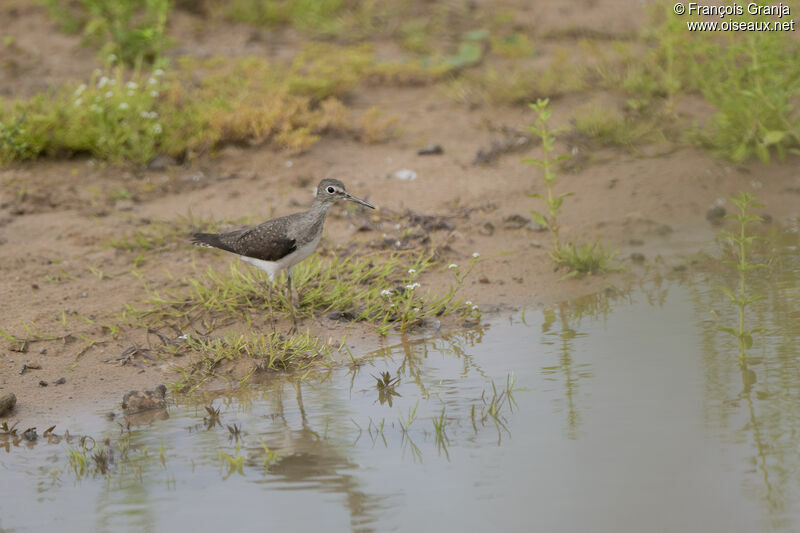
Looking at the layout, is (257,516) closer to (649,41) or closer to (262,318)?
(262,318)

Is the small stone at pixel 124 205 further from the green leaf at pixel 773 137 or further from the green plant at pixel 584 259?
the green leaf at pixel 773 137

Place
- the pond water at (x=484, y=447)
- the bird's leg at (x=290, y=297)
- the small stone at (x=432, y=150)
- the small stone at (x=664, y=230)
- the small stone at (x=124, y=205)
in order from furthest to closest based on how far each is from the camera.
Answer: the small stone at (x=432, y=150), the small stone at (x=124, y=205), the small stone at (x=664, y=230), the bird's leg at (x=290, y=297), the pond water at (x=484, y=447)

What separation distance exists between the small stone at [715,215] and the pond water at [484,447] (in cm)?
179

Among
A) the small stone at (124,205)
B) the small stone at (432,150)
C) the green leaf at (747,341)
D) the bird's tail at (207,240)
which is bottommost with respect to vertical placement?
the green leaf at (747,341)

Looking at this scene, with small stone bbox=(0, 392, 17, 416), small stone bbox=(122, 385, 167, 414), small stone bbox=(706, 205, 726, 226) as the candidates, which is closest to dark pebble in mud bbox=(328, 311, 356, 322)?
small stone bbox=(122, 385, 167, 414)

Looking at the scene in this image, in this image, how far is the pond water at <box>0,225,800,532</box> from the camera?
430 centimetres

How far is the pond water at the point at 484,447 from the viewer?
4301 mm

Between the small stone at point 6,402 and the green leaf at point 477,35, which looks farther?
the green leaf at point 477,35

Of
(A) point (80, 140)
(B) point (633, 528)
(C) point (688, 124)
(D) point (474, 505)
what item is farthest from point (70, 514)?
(C) point (688, 124)

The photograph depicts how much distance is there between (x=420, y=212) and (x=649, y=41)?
4680mm

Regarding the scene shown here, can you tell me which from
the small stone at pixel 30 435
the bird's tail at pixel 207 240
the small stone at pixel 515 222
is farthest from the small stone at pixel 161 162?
the small stone at pixel 30 435

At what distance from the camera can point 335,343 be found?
6.84 metres

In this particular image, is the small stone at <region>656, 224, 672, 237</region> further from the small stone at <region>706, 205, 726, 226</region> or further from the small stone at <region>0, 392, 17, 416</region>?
the small stone at <region>0, 392, 17, 416</region>

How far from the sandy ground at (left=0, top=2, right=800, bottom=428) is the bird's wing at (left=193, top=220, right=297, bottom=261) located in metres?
0.64
